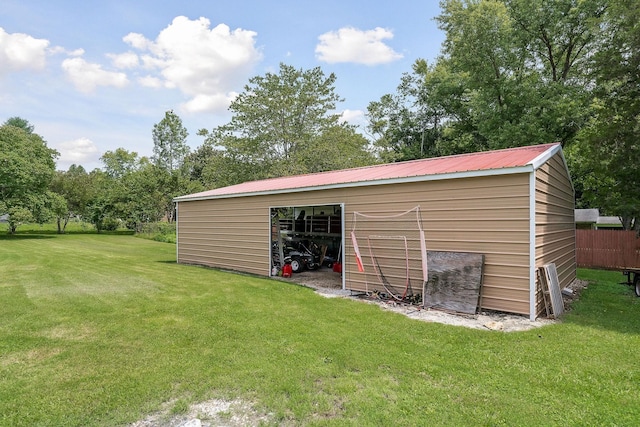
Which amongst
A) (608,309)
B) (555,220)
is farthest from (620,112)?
(608,309)

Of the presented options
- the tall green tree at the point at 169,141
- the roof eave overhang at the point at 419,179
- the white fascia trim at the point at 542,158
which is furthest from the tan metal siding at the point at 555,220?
the tall green tree at the point at 169,141

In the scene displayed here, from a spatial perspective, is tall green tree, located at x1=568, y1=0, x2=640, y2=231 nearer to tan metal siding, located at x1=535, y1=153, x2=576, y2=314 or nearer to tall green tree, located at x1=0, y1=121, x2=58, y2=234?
tan metal siding, located at x1=535, y1=153, x2=576, y2=314

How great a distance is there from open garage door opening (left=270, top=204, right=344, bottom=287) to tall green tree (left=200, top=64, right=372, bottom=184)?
27.8 feet

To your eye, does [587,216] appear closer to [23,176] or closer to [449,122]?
[449,122]

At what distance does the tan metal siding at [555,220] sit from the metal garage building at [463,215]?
0.02 m

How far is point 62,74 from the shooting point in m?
10.9

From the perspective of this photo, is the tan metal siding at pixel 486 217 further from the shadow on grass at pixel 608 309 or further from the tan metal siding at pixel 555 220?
the shadow on grass at pixel 608 309

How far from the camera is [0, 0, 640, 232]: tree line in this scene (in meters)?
9.76

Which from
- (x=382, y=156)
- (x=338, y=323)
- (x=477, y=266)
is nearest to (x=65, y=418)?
(x=338, y=323)

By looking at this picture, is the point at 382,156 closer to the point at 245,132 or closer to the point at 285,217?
the point at 245,132

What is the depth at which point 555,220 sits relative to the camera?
24.1 feet

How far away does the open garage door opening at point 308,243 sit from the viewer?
32.7ft

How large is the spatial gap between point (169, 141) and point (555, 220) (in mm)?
33517

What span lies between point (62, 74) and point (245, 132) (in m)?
10.9
